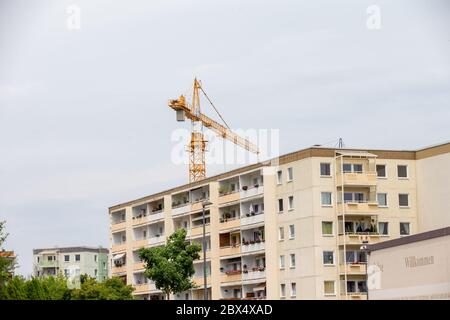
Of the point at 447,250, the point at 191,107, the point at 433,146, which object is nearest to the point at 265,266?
the point at 433,146

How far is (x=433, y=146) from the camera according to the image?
127 ft

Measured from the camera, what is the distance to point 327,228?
3700cm

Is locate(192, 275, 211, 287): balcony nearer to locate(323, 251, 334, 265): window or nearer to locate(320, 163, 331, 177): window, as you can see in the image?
locate(323, 251, 334, 265): window

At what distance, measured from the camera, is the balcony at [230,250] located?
3981cm

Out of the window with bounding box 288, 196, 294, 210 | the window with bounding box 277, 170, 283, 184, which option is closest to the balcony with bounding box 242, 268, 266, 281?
the window with bounding box 288, 196, 294, 210

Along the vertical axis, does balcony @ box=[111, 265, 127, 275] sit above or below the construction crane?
below

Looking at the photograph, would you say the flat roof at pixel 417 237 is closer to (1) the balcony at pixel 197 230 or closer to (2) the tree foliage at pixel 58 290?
(2) the tree foliage at pixel 58 290

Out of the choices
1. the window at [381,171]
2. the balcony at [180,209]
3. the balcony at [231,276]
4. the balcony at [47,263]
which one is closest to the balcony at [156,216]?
the balcony at [180,209]

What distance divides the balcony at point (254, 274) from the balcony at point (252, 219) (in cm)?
182

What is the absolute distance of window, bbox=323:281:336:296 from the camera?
120ft

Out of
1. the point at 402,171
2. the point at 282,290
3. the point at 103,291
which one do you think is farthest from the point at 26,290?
the point at 402,171

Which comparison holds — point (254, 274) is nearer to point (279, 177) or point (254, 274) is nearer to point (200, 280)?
point (200, 280)

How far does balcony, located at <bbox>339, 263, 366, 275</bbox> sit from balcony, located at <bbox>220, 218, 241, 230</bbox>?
4895 mm
